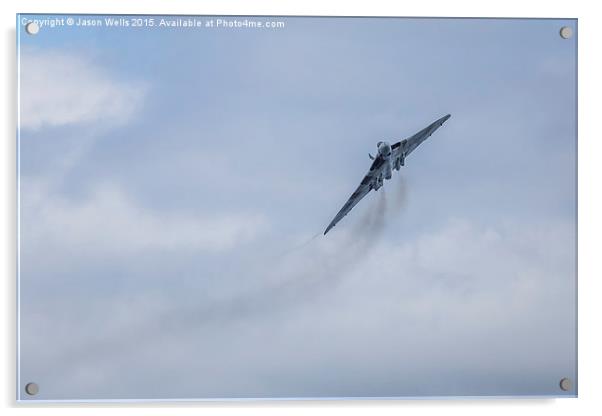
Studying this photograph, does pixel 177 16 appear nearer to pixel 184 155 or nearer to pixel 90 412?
pixel 184 155

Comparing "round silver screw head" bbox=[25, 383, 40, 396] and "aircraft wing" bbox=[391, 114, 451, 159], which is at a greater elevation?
"aircraft wing" bbox=[391, 114, 451, 159]

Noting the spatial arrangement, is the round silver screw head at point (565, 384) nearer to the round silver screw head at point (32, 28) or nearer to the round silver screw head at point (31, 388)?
the round silver screw head at point (31, 388)

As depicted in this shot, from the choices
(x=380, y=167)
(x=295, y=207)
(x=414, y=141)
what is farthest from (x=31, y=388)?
(x=414, y=141)

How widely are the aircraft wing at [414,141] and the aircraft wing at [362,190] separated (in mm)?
60

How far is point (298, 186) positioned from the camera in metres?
2.75

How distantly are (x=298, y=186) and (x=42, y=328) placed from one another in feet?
3.17

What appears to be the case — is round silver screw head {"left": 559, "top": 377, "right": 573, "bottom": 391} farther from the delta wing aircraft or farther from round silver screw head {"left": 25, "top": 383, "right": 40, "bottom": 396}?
round silver screw head {"left": 25, "top": 383, "right": 40, "bottom": 396}

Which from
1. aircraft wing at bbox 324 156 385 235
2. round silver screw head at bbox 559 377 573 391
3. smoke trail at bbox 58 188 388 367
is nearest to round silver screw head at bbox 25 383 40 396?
smoke trail at bbox 58 188 388 367

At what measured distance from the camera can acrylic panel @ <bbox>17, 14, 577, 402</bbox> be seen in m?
2.70

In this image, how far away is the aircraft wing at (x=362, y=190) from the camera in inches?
108

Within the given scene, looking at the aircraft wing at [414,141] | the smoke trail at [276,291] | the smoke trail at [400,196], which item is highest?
the aircraft wing at [414,141]

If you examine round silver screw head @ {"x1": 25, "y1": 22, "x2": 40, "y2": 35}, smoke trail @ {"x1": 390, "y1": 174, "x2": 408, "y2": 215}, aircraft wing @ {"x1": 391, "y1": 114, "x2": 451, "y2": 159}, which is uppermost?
round silver screw head @ {"x1": 25, "y1": 22, "x2": 40, "y2": 35}
